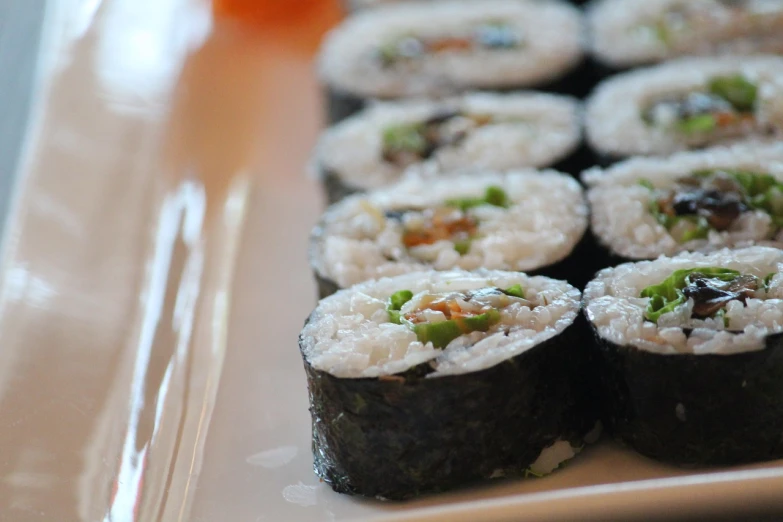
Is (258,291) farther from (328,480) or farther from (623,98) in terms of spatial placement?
(623,98)

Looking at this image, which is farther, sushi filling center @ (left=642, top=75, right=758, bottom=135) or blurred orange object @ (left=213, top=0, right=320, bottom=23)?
blurred orange object @ (left=213, top=0, right=320, bottom=23)

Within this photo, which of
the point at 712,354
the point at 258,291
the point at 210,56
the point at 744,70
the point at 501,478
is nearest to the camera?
the point at 712,354

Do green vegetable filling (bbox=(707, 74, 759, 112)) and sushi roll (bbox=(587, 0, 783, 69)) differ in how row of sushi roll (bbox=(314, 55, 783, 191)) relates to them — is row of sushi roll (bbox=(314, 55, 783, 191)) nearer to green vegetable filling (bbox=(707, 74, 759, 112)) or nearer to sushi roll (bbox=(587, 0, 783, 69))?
green vegetable filling (bbox=(707, 74, 759, 112))

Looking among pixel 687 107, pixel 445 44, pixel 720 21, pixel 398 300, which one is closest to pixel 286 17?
pixel 445 44

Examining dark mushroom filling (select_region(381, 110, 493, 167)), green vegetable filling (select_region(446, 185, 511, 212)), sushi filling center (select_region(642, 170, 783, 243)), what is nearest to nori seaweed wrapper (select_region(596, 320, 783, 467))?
sushi filling center (select_region(642, 170, 783, 243))

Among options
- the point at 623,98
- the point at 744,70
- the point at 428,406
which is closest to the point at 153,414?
the point at 428,406

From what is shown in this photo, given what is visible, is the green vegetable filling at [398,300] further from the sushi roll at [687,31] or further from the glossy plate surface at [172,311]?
the sushi roll at [687,31]

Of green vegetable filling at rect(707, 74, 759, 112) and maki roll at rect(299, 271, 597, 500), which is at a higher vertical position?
green vegetable filling at rect(707, 74, 759, 112)
